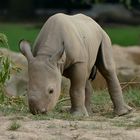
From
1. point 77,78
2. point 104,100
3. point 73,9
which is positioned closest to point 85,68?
point 77,78

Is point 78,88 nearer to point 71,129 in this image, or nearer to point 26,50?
point 26,50

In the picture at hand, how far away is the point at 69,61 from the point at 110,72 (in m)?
0.90

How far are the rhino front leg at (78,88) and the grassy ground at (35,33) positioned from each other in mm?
12454

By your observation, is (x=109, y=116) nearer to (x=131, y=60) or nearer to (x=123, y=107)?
(x=123, y=107)

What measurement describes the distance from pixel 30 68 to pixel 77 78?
606mm

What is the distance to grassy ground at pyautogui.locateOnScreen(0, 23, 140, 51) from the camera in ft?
74.1

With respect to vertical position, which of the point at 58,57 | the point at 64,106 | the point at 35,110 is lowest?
the point at 64,106

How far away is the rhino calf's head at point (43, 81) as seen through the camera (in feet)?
26.0

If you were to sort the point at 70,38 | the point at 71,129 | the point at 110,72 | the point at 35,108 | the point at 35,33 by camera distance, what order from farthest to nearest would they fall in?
1. the point at 35,33
2. the point at 110,72
3. the point at 70,38
4. the point at 35,108
5. the point at 71,129

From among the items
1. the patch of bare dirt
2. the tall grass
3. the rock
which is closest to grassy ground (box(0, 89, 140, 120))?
the tall grass

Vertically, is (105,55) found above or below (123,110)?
above

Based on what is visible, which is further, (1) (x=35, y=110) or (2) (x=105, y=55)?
(2) (x=105, y=55)

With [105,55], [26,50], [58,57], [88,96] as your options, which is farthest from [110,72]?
[26,50]

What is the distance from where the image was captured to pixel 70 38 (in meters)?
8.31
